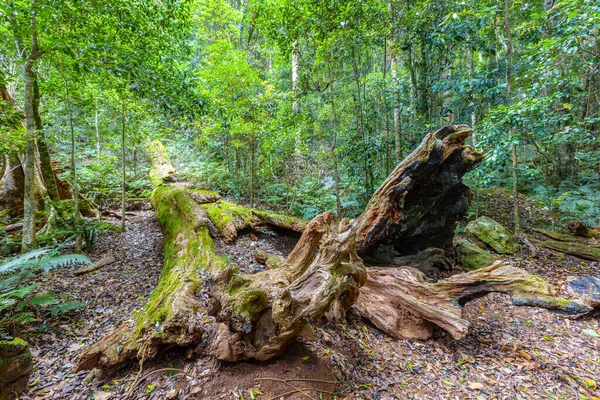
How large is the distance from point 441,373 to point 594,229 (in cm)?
692

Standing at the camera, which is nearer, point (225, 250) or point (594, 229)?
point (225, 250)

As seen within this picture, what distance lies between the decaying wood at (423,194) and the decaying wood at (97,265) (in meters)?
4.94

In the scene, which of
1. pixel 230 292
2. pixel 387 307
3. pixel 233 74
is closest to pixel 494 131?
pixel 387 307

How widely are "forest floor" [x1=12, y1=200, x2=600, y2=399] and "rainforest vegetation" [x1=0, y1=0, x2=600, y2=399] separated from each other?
0.07 ft

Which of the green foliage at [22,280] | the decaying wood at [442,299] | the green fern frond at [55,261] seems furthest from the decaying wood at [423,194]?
the green foliage at [22,280]

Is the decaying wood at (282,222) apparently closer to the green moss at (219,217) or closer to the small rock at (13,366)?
the green moss at (219,217)

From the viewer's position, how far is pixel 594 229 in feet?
21.4

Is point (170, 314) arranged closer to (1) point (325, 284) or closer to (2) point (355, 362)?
(1) point (325, 284)

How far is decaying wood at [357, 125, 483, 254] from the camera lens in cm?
466

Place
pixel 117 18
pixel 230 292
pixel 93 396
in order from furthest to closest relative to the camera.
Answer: pixel 117 18, pixel 230 292, pixel 93 396

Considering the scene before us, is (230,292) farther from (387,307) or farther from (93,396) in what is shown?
(387,307)

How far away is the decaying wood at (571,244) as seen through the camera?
5.77 m

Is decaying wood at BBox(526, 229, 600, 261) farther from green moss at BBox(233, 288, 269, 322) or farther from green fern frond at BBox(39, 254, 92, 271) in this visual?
green fern frond at BBox(39, 254, 92, 271)

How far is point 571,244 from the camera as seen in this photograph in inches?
241
